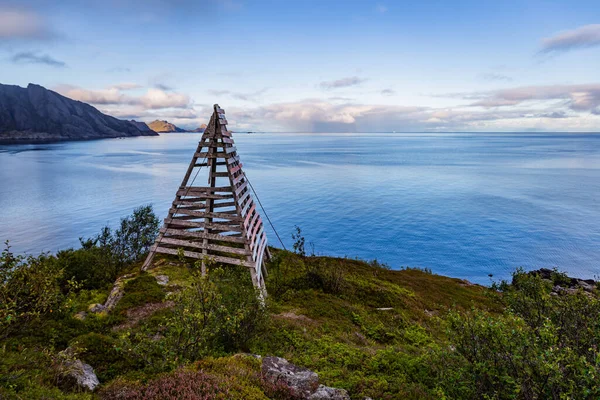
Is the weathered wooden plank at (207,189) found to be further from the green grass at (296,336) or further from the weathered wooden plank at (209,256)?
the green grass at (296,336)

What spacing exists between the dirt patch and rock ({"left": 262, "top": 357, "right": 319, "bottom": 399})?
6.10m

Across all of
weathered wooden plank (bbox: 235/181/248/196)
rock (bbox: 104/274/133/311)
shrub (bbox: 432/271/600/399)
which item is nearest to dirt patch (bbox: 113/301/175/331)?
rock (bbox: 104/274/133/311)

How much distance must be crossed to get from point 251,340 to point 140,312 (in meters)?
5.41

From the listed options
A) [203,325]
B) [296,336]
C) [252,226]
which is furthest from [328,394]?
[252,226]

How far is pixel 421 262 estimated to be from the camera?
152ft

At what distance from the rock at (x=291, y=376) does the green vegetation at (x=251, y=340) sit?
11.6 inches

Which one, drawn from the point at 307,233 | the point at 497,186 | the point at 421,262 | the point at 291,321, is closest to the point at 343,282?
the point at 291,321

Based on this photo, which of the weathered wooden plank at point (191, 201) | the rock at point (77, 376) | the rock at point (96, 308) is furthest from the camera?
the weathered wooden plank at point (191, 201)

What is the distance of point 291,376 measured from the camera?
870 centimetres

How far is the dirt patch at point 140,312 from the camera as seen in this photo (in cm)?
1237

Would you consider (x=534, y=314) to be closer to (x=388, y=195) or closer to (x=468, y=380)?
(x=468, y=380)

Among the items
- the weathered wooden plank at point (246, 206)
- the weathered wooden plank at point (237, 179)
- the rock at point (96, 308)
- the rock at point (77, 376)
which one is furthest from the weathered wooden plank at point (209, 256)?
the rock at point (77, 376)

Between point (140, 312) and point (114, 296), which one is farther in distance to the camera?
point (114, 296)

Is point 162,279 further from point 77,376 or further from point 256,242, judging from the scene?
point 77,376
